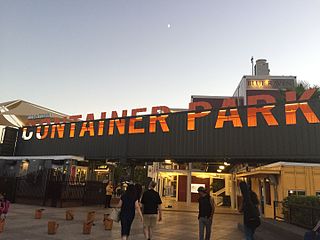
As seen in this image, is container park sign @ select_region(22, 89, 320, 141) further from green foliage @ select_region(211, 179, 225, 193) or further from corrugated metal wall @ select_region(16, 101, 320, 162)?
green foliage @ select_region(211, 179, 225, 193)

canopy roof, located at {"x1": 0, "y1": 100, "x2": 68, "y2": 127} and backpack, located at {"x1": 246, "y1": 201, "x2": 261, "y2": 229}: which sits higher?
canopy roof, located at {"x1": 0, "y1": 100, "x2": 68, "y2": 127}

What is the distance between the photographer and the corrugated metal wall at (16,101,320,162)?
18.7m

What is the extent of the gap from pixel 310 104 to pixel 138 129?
1295 centimetres

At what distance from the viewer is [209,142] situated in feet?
70.2

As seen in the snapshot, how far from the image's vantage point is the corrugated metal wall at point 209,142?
18656mm

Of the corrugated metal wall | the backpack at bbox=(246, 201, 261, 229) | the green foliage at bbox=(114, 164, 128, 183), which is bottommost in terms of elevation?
the backpack at bbox=(246, 201, 261, 229)

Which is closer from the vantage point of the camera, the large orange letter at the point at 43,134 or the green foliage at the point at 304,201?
the green foliage at the point at 304,201

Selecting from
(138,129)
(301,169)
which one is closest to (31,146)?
(138,129)

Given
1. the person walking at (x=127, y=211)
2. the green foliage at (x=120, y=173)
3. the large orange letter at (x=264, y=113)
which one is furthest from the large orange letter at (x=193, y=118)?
the person walking at (x=127, y=211)

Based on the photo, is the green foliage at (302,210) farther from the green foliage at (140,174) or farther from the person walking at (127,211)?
the green foliage at (140,174)

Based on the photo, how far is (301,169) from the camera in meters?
14.0

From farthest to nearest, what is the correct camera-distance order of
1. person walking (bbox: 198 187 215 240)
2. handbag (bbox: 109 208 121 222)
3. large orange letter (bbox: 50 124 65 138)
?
large orange letter (bbox: 50 124 65 138), person walking (bbox: 198 187 215 240), handbag (bbox: 109 208 121 222)

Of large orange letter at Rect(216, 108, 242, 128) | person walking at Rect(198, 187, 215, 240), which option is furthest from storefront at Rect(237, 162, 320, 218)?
person walking at Rect(198, 187, 215, 240)

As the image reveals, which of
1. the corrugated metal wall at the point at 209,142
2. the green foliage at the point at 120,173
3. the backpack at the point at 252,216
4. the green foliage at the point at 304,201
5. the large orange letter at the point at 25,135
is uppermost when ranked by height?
the large orange letter at the point at 25,135
